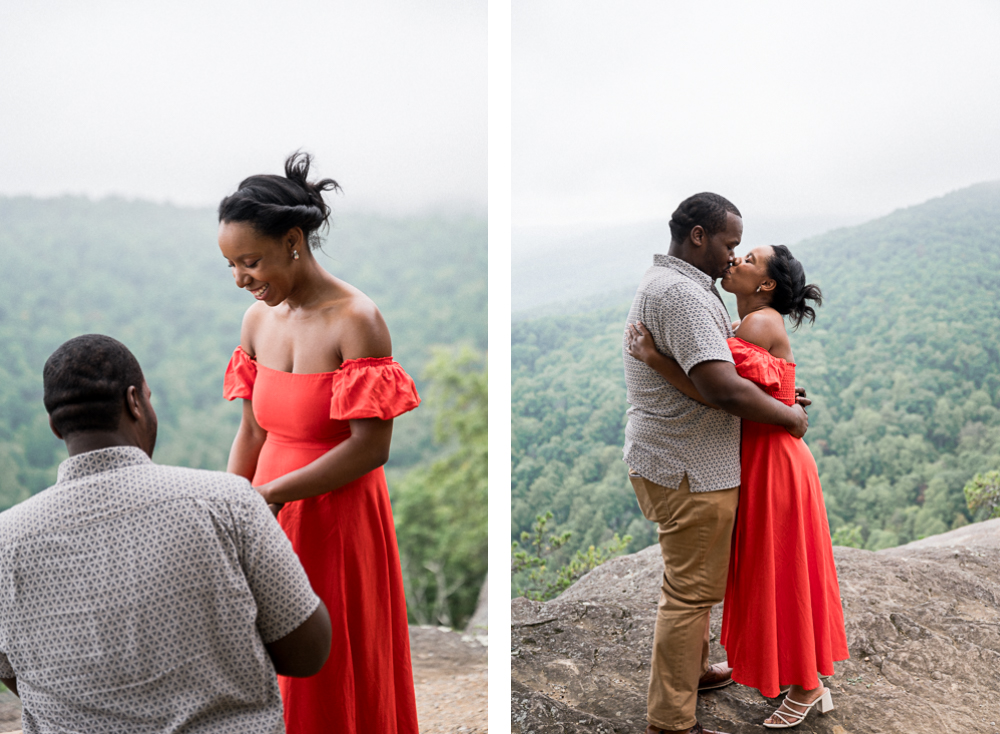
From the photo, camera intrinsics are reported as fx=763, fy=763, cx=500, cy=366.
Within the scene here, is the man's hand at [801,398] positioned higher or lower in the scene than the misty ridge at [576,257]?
lower

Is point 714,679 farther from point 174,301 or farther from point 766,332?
point 174,301

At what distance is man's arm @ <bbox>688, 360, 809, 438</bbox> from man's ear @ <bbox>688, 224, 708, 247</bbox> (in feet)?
1.40

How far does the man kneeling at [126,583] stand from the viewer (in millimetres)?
1182

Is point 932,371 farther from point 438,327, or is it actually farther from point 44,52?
point 44,52

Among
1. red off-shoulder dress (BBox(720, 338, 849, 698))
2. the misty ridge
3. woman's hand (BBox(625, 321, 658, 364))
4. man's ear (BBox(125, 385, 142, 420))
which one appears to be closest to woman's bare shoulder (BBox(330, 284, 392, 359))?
man's ear (BBox(125, 385, 142, 420))

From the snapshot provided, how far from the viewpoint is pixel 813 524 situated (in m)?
2.52

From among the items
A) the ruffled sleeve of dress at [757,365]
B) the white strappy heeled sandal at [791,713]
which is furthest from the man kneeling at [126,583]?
the white strappy heeled sandal at [791,713]

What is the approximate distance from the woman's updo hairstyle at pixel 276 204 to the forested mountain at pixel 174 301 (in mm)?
2678

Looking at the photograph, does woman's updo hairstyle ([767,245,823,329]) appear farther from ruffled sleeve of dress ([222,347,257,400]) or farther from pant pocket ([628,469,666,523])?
ruffled sleeve of dress ([222,347,257,400])

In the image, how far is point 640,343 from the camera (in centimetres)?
242

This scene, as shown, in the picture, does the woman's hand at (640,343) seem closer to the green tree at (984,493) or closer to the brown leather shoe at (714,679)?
the brown leather shoe at (714,679)

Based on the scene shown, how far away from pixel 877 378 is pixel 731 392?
362 centimetres

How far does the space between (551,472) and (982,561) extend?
8.29ft

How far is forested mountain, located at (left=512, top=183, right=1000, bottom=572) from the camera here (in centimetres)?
528
